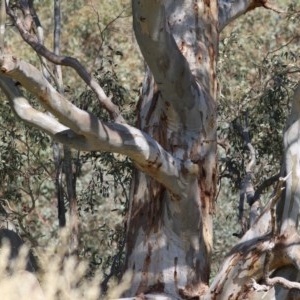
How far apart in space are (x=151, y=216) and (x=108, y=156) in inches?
96.6

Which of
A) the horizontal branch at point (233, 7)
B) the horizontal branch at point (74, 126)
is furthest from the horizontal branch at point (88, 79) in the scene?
the horizontal branch at point (233, 7)

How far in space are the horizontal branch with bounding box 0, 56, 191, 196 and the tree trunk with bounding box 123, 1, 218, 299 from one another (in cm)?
51

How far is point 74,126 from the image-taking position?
445 centimetres

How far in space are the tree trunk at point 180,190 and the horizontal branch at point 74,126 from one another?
0.51 metres

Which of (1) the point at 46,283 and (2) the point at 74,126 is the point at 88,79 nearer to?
(2) the point at 74,126

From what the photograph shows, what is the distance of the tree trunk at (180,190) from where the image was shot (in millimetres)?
5551

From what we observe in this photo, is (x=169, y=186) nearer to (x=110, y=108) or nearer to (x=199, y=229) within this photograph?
(x=199, y=229)

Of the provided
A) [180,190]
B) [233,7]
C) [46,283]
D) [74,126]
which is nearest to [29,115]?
[74,126]

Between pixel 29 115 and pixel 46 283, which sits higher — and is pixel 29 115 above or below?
above

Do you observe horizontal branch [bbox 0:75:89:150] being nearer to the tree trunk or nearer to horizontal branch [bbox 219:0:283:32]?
the tree trunk

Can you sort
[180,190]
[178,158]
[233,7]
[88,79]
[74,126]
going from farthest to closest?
[233,7] → [88,79] → [178,158] → [180,190] → [74,126]

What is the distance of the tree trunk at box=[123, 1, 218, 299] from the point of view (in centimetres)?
555

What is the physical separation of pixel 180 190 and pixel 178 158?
0.25 metres

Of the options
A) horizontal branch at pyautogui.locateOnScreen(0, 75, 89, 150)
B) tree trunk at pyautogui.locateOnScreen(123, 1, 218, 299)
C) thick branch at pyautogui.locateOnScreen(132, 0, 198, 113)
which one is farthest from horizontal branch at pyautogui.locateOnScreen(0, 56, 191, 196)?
tree trunk at pyautogui.locateOnScreen(123, 1, 218, 299)
